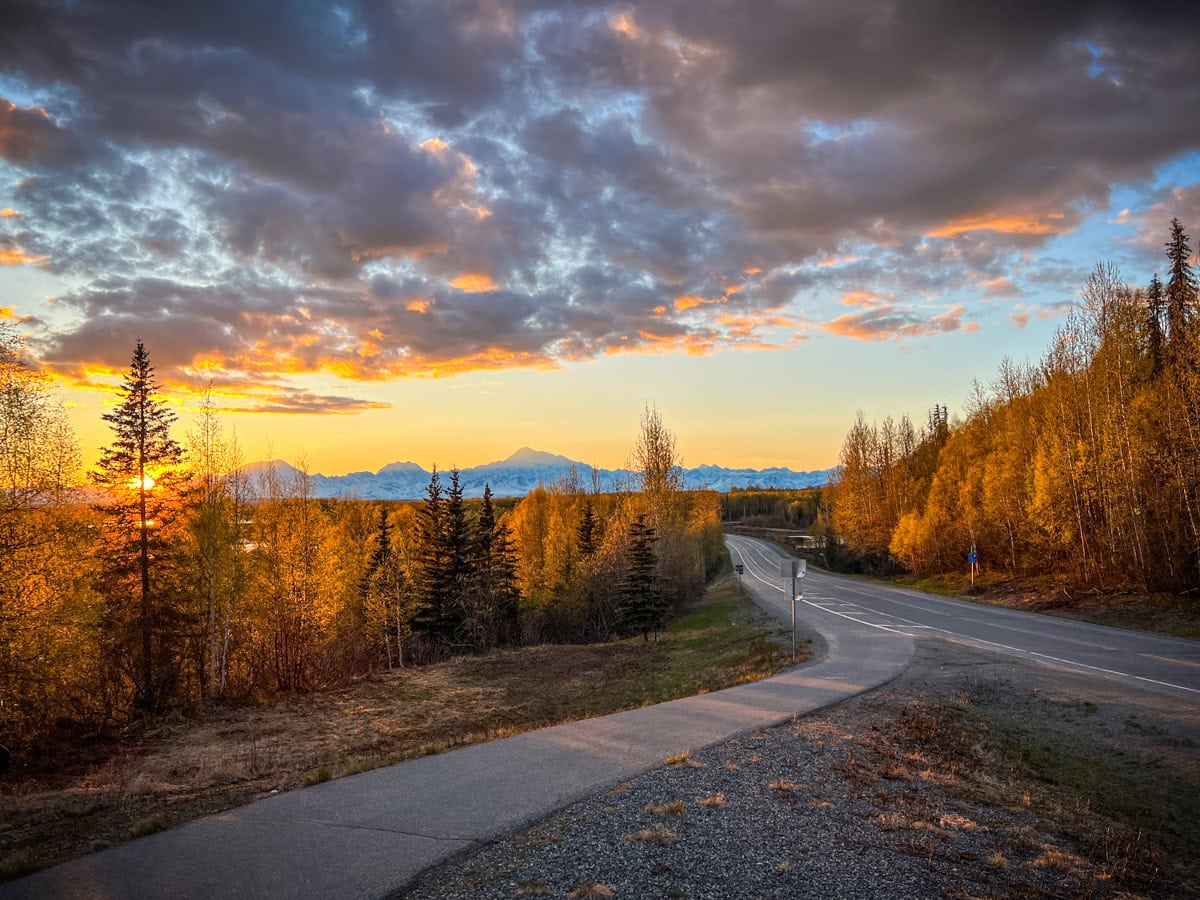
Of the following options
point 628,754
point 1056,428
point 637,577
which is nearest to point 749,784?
point 628,754

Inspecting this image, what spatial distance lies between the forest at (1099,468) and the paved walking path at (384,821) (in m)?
25.0

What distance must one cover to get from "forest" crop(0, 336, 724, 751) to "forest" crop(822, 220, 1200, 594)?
21505 mm

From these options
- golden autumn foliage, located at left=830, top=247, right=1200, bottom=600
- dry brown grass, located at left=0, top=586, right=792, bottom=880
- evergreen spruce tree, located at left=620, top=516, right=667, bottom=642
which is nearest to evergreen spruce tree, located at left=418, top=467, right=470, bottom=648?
dry brown grass, located at left=0, top=586, right=792, bottom=880

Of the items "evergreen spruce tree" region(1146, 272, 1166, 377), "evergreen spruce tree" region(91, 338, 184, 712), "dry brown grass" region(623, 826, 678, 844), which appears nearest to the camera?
"dry brown grass" region(623, 826, 678, 844)

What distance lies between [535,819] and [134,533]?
25242 millimetres

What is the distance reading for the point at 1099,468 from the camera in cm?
3148

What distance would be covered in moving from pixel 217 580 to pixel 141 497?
443cm

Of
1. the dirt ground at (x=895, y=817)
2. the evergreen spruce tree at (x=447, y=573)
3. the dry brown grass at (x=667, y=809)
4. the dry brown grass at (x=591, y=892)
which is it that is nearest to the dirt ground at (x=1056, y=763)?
the dirt ground at (x=895, y=817)

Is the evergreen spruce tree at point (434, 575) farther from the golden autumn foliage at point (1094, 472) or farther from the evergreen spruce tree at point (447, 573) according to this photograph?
the golden autumn foliage at point (1094, 472)

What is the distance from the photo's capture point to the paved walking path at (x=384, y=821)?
6.20m

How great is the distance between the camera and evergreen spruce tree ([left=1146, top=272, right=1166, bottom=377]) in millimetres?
33056

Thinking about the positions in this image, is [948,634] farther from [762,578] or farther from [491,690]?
[762,578]

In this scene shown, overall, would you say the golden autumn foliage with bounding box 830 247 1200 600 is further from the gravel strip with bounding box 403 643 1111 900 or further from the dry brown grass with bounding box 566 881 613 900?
the dry brown grass with bounding box 566 881 613 900

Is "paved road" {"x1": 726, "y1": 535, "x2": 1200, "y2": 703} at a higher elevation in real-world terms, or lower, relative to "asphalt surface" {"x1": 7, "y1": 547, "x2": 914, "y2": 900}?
lower
